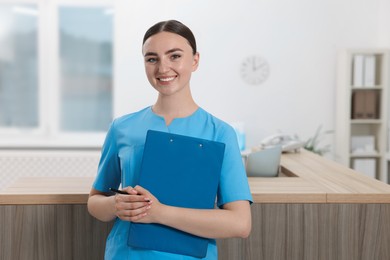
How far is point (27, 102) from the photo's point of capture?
18.3 feet

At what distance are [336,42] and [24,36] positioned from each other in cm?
303

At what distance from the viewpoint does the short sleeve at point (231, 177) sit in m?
1.38

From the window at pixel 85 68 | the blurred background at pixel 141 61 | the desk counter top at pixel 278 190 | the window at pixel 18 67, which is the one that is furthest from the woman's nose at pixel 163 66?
the window at pixel 18 67

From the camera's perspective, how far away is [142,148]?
4.59 ft

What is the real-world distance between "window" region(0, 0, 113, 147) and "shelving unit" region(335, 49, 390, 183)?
2250mm

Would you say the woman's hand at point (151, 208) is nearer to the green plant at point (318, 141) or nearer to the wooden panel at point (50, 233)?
the wooden panel at point (50, 233)

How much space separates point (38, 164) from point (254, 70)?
222cm

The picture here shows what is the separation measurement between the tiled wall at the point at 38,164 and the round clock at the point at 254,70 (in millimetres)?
1737

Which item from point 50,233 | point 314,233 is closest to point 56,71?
point 50,233

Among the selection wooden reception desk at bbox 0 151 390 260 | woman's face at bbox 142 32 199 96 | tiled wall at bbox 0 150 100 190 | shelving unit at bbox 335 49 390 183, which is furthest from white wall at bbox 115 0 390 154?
woman's face at bbox 142 32 199 96

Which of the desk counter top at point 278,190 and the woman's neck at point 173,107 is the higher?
the woman's neck at point 173,107

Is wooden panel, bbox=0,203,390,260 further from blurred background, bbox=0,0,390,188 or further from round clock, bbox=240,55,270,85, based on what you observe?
round clock, bbox=240,55,270,85

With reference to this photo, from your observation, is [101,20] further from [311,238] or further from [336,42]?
[311,238]

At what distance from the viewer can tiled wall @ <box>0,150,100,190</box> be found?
17.2 ft
